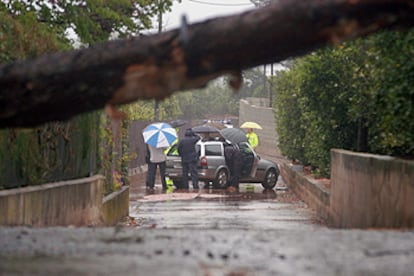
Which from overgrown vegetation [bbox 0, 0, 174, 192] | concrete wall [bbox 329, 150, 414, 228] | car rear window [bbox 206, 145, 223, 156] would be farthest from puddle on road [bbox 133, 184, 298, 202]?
concrete wall [bbox 329, 150, 414, 228]

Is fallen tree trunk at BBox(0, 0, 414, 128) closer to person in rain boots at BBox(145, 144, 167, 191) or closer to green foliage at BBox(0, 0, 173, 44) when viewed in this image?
green foliage at BBox(0, 0, 173, 44)

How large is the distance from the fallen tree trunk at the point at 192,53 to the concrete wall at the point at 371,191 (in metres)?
4.61

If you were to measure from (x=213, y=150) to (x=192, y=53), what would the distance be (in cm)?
2418

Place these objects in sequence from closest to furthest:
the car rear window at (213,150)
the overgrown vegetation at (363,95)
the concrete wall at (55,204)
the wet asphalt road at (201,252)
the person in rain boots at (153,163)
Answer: the wet asphalt road at (201,252)
the concrete wall at (55,204)
the overgrown vegetation at (363,95)
the person in rain boots at (153,163)
the car rear window at (213,150)

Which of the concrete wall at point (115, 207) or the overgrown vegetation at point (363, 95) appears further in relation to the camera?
the concrete wall at point (115, 207)

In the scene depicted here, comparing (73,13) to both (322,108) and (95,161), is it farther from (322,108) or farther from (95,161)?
(322,108)

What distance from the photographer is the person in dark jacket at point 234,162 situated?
3023 centimetres

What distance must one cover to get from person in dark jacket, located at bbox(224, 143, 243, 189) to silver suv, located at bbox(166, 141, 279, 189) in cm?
15

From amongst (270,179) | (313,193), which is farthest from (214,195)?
(313,193)

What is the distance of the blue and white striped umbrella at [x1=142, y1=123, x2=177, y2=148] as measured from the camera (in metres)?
30.4

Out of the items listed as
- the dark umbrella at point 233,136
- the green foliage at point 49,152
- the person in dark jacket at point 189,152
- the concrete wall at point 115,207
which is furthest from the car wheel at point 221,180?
the green foliage at point 49,152

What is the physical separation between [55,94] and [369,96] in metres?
11.0

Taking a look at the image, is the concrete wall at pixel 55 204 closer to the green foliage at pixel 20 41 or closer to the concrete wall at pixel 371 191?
the green foliage at pixel 20 41

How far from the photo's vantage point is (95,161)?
53.8 ft
